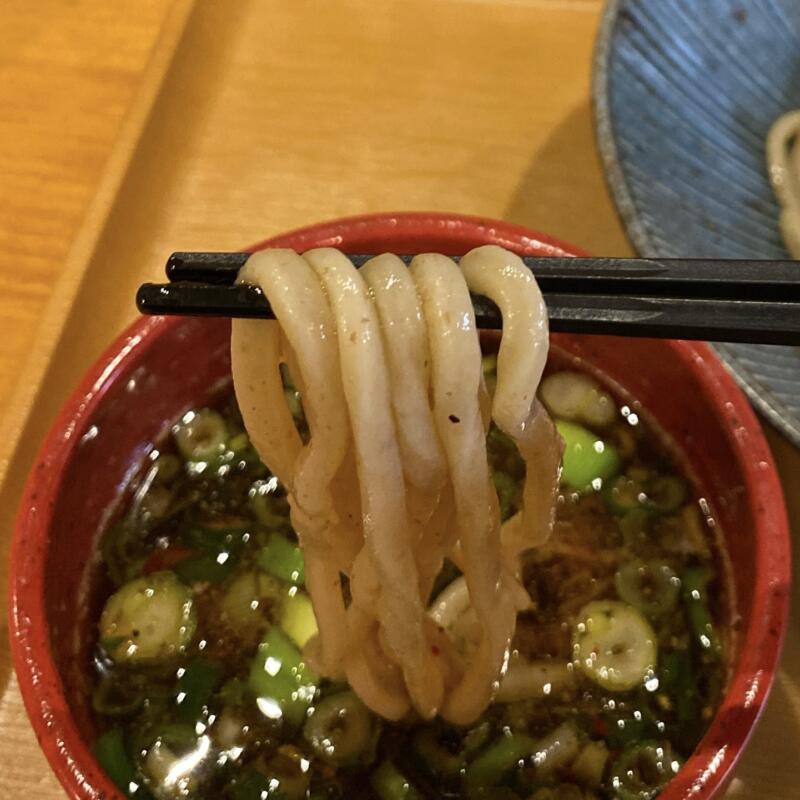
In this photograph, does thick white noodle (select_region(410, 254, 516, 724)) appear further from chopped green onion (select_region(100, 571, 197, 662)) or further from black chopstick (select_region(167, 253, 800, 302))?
chopped green onion (select_region(100, 571, 197, 662))

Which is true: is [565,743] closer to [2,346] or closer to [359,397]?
[359,397]

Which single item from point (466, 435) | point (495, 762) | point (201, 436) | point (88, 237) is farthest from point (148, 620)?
point (88, 237)

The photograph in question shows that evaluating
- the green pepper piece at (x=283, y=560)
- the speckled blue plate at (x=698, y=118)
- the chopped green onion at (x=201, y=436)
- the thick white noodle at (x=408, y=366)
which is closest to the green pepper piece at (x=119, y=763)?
the green pepper piece at (x=283, y=560)

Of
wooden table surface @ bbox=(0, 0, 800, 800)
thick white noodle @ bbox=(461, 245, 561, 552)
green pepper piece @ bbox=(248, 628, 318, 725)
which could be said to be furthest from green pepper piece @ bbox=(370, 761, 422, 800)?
wooden table surface @ bbox=(0, 0, 800, 800)

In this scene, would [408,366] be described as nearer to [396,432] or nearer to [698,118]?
[396,432]

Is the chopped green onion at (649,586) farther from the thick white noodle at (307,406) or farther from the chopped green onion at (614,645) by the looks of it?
the thick white noodle at (307,406)

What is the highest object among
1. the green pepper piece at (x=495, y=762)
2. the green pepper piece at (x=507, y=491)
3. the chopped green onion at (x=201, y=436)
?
the green pepper piece at (x=507, y=491)

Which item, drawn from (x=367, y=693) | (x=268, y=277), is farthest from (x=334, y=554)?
(x=268, y=277)
